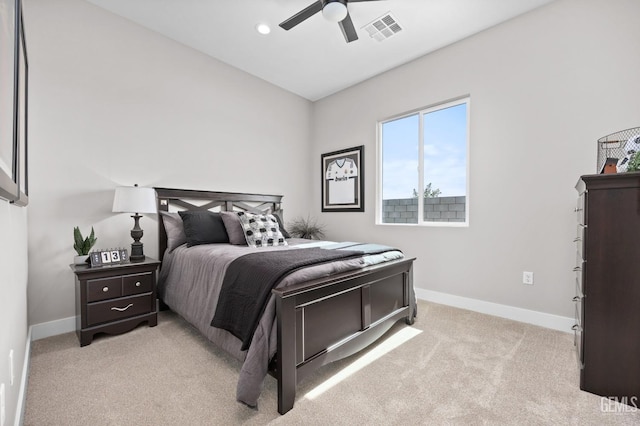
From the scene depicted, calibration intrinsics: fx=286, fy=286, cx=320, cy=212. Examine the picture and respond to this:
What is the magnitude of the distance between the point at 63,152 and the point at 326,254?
251 cm

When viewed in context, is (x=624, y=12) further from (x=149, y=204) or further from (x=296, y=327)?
(x=149, y=204)

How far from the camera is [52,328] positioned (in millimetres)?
2459

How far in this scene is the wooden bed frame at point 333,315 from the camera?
5.03 ft

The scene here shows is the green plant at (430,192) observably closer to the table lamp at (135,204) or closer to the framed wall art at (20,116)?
the table lamp at (135,204)

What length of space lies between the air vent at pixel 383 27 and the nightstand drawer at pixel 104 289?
3376 millimetres

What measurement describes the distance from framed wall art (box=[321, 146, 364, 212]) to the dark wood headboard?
0.82 m

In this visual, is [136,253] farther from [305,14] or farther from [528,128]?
[528,128]

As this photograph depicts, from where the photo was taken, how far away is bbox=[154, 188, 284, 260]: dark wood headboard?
10.3 feet

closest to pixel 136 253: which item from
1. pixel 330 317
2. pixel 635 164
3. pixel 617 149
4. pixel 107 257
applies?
pixel 107 257

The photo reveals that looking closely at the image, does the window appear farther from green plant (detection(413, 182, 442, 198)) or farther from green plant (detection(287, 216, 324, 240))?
green plant (detection(287, 216, 324, 240))

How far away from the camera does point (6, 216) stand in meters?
1.14

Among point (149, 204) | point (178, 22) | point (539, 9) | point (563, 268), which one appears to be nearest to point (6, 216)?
point (149, 204)

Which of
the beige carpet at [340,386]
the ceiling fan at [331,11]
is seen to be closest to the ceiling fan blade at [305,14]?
the ceiling fan at [331,11]

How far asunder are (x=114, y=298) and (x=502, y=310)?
3625mm
